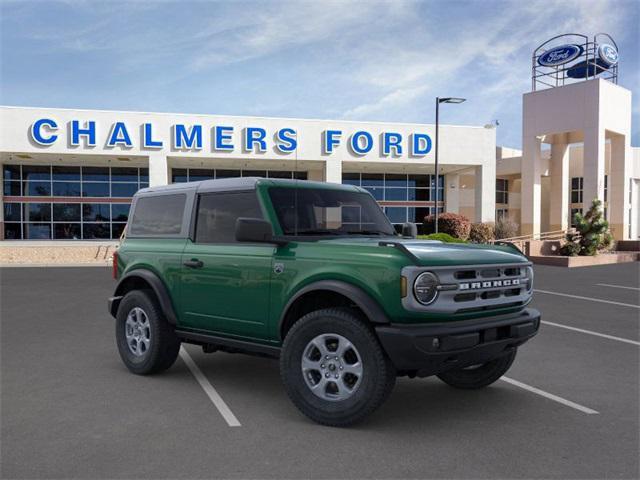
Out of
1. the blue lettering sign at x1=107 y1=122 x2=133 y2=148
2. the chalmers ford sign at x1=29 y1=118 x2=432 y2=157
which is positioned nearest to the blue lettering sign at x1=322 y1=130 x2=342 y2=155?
the chalmers ford sign at x1=29 y1=118 x2=432 y2=157

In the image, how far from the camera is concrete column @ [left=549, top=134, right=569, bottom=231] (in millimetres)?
36281

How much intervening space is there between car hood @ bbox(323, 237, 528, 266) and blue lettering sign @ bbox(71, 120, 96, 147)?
2834cm

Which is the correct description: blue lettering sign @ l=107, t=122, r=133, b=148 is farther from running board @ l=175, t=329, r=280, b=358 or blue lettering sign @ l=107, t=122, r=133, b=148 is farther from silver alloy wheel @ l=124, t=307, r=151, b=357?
running board @ l=175, t=329, r=280, b=358

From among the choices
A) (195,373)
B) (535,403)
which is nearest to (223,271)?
(195,373)

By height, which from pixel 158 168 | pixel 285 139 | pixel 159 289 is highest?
pixel 285 139

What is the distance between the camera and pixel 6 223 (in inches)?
1373

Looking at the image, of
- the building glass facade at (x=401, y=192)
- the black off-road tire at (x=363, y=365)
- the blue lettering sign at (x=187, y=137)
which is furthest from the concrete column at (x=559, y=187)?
the black off-road tire at (x=363, y=365)

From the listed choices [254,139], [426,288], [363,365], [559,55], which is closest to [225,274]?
[363,365]

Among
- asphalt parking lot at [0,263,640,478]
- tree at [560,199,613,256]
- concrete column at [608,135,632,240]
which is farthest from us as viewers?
concrete column at [608,135,632,240]

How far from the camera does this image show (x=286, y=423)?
4.73 m

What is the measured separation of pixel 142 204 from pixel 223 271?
1.90 metres

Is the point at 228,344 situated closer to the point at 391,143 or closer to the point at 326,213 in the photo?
the point at 326,213

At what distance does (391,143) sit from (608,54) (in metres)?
13.9

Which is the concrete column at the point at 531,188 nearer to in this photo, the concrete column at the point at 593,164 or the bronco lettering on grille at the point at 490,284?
the concrete column at the point at 593,164
